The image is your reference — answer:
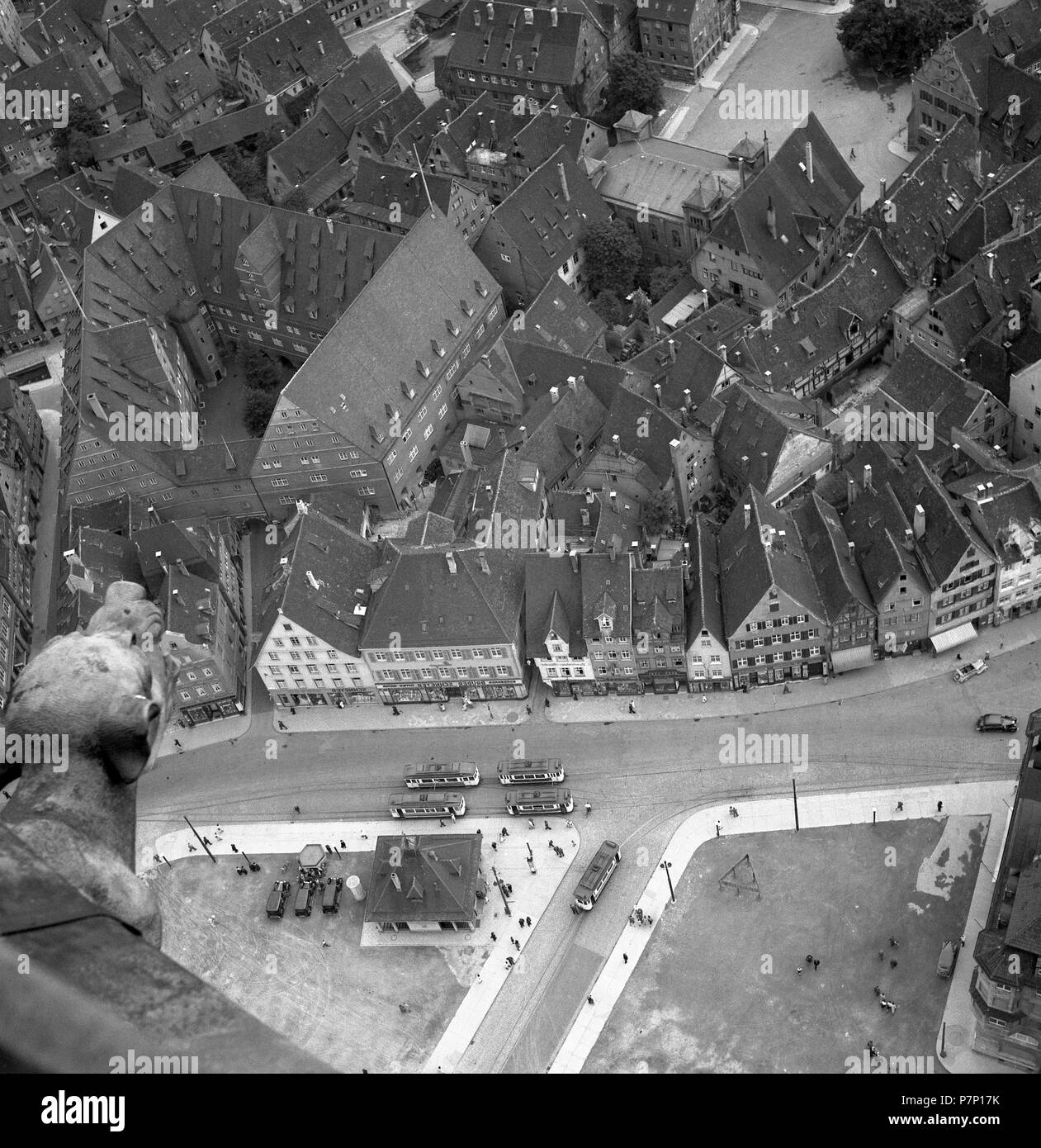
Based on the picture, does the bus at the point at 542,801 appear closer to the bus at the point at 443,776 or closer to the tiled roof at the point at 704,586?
the bus at the point at 443,776

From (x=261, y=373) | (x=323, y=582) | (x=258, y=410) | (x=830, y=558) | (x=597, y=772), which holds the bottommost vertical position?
(x=597, y=772)

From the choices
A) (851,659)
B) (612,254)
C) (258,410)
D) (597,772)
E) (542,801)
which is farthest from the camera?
(612,254)

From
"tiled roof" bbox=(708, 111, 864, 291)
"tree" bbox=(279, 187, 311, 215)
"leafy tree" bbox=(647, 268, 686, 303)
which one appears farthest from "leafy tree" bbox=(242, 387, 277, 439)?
"tiled roof" bbox=(708, 111, 864, 291)

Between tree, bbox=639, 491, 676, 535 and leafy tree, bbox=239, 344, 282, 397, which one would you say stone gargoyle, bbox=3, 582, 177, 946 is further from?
leafy tree, bbox=239, 344, 282, 397

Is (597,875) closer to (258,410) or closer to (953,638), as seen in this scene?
(953,638)

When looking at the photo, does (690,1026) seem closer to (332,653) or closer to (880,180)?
(332,653)

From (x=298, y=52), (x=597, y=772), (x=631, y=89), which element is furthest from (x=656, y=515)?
(x=298, y=52)

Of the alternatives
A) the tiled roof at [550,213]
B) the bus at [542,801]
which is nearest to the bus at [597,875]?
the bus at [542,801]
